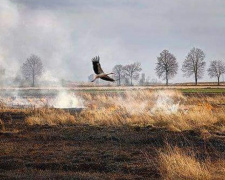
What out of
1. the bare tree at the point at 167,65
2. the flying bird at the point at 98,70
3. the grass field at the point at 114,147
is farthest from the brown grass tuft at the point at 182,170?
the bare tree at the point at 167,65

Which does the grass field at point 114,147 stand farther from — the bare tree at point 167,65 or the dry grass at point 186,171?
the bare tree at point 167,65

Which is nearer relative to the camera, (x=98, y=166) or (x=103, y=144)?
(x=98, y=166)

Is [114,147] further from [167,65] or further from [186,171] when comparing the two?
[167,65]

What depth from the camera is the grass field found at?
25.8 ft

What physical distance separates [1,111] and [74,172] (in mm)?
15198

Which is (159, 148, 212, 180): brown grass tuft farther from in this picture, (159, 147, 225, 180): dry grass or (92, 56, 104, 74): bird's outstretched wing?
(92, 56, 104, 74): bird's outstretched wing

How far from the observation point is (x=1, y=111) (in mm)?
22062

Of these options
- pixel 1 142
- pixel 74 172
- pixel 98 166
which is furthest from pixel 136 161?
pixel 1 142

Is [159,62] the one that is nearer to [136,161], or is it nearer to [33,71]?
[33,71]

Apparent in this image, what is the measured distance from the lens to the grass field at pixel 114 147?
7863 mm

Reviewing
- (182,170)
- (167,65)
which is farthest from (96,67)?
(167,65)

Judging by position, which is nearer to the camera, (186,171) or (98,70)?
(186,171)

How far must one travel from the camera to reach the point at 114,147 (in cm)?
1121

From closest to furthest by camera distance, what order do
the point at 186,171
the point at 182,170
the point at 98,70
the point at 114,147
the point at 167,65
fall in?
1. the point at 186,171
2. the point at 182,170
3. the point at 98,70
4. the point at 114,147
5. the point at 167,65
